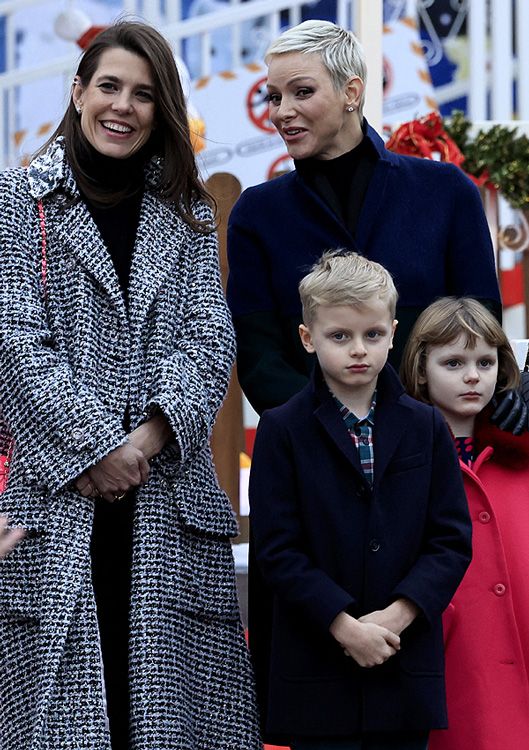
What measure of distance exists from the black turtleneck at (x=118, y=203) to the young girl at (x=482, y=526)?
65 centimetres

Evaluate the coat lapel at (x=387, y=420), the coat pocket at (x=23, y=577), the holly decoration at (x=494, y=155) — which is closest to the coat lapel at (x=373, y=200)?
the coat lapel at (x=387, y=420)

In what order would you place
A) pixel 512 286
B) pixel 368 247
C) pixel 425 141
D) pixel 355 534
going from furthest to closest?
pixel 512 286
pixel 425 141
pixel 368 247
pixel 355 534

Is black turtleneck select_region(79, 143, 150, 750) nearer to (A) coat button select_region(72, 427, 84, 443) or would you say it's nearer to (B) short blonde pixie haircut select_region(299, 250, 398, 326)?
(A) coat button select_region(72, 427, 84, 443)

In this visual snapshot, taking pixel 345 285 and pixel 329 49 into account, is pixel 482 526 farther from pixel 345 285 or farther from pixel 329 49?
pixel 329 49

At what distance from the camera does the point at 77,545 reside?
2611 millimetres

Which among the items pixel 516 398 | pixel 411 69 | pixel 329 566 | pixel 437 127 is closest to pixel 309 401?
pixel 329 566

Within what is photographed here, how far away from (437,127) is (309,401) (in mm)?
2247

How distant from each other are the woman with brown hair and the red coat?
1.47 feet

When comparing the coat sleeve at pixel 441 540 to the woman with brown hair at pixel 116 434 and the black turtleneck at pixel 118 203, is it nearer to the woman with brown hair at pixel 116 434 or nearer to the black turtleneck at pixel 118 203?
the woman with brown hair at pixel 116 434

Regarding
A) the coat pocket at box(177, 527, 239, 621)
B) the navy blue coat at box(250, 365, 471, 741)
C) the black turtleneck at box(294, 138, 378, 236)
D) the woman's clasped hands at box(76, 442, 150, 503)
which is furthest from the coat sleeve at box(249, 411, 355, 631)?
the black turtleneck at box(294, 138, 378, 236)

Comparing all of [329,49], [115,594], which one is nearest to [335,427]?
[115,594]

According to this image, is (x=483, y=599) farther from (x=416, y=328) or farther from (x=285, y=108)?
(x=285, y=108)

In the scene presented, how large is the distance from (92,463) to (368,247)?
0.83 metres

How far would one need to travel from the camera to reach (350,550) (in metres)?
2.62
